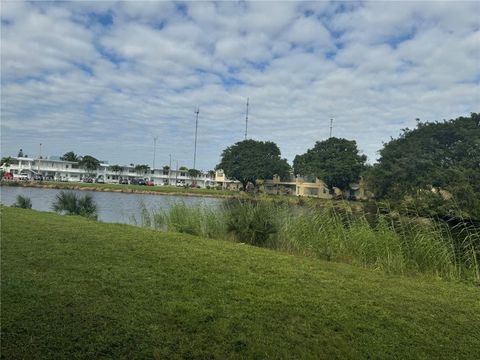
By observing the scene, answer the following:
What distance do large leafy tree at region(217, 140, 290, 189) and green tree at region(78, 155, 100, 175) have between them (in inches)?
1138

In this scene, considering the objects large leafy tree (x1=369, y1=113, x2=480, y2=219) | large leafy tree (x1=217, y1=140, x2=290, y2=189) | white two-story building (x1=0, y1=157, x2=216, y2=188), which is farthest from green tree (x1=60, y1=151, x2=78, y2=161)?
large leafy tree (x1=369, y1=113, x2=480, y2=219)

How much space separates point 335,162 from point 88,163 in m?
52.2

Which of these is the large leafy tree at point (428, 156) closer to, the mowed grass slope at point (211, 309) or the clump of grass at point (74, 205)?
the clump of grass at point (74, 205)

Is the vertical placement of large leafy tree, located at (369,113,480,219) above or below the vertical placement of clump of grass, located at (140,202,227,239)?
above

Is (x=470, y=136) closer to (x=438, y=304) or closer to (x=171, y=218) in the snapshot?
(x=171, y=218)

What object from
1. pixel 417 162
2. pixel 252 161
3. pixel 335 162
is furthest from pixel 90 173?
pixel 417 162

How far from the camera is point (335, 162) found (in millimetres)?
63031

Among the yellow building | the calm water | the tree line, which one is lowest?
the calm water

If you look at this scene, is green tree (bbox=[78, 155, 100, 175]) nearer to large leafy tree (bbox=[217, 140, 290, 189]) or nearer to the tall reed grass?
large leafy tree (bbox=[217, 140, 290, 189])

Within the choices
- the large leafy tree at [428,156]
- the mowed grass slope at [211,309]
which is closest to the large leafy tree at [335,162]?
the large leafy tree at [428,156]

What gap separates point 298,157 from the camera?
7719 cm

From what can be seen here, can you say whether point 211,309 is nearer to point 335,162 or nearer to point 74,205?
point 74,205

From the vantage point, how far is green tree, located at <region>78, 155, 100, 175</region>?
8650cm

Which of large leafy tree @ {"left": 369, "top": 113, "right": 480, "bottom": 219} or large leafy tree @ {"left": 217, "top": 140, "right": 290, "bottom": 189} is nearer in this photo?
large leafy tree @ {"left": 369, "top": 113, "right": 480, "bottom": 219}
